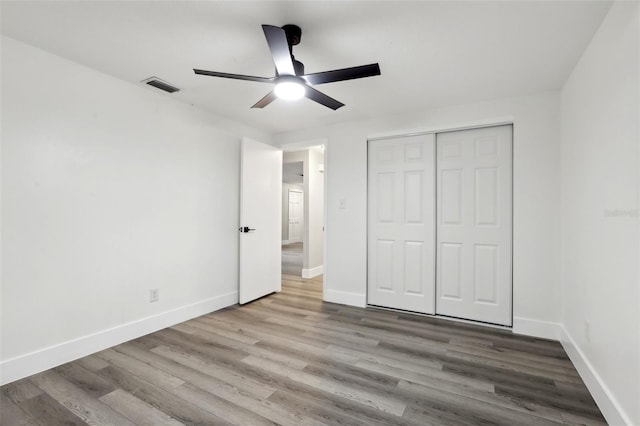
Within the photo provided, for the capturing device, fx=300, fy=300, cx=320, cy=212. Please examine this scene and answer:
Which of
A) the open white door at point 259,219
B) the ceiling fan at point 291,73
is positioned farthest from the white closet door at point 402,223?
the ceiling fan at point 291,73

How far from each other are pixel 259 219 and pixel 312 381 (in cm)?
234

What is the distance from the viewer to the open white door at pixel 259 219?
12.4 ft

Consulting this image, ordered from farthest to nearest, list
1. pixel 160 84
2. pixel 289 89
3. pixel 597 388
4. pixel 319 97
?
pixel 160 84 < pixel 319 97 < pixel 289 89 < pixel 597 388

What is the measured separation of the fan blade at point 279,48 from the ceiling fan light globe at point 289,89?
0.07 meters

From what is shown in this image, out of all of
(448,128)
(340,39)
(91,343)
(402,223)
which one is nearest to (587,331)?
(402,223)

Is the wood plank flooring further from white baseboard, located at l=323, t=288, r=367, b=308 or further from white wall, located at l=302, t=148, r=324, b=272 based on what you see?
white baseboard, located at l=323, t=288, r=367, b=308

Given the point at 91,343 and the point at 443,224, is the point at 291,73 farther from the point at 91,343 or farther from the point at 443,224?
the point at 91,343

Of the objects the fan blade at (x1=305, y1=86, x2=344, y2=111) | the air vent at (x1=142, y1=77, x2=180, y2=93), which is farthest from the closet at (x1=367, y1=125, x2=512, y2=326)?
the air vent at (x1=142, y1=77, x2=180, y2=93)

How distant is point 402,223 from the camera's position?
356 cm

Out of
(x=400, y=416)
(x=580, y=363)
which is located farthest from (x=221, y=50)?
(x=580, y=363)

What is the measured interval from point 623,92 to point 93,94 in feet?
11.8

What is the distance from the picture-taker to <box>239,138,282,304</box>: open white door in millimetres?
3766

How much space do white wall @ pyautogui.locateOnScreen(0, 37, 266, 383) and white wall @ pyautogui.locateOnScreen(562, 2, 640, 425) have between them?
344cm

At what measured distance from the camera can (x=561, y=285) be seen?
2.75 metres
